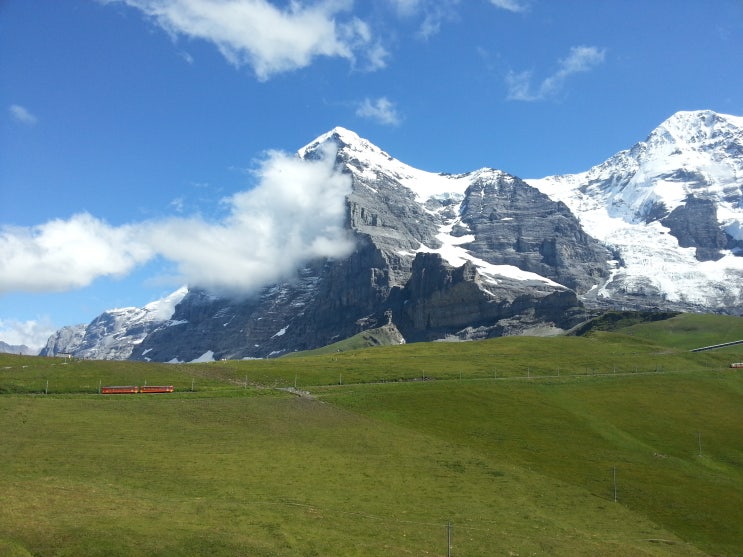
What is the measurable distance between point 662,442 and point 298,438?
170ft

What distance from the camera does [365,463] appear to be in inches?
3049

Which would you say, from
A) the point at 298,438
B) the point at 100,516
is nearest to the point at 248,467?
the point at 298,438

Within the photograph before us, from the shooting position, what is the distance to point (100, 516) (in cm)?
4997

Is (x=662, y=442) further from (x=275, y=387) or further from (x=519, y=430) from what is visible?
(x=275, y=387)

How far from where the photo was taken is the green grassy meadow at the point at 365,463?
2037 inches

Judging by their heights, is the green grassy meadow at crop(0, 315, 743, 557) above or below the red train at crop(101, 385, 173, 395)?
below

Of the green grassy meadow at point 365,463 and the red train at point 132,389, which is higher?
the red train at point 132,389

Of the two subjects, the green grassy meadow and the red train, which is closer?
the green grassy meadow

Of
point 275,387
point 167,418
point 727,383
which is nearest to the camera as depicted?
point 167,418

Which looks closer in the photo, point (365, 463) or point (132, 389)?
point (365, 463)

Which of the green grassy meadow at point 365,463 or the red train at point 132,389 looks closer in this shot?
the green grassy meadow at point 365,463

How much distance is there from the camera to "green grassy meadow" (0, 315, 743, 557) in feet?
170

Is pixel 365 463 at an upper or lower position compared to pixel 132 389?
lower

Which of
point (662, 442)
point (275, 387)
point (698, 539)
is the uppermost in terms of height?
point (275, 387)
